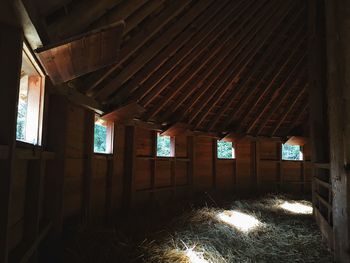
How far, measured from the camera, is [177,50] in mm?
4934

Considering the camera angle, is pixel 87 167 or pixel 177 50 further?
pixel 177 50

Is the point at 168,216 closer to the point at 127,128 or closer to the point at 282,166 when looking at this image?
the point at 127,128

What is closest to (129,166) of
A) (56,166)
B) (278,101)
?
(56,166)

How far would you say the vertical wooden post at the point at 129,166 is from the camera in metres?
5.79

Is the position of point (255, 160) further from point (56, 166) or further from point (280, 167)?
point (56, 166)

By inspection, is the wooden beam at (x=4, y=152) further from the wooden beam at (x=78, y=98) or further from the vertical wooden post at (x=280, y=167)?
the vertical wooden post at (x=280, y=167)

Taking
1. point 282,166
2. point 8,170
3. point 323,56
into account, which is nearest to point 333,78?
point 323,56

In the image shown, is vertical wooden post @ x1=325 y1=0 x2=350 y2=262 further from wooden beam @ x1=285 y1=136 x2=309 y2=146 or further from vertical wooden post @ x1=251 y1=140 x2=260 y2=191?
wooden beam @ x1=285 y1=136 x2=309 y2=146

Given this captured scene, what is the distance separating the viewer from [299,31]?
21.3 ft

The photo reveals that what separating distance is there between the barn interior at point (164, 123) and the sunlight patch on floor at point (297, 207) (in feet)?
0.20

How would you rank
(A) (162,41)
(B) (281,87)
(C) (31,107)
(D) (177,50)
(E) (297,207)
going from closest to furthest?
(C) (31,107)
(A) (162,41)
(D) (177,50)
(E) (297,207)
(B) (281,87)

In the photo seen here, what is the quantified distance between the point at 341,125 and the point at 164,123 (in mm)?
4399

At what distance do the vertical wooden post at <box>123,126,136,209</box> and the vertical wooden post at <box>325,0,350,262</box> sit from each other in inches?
141

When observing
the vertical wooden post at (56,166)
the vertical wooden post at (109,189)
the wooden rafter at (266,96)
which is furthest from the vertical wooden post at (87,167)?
the wooden rafter at (266,96)
